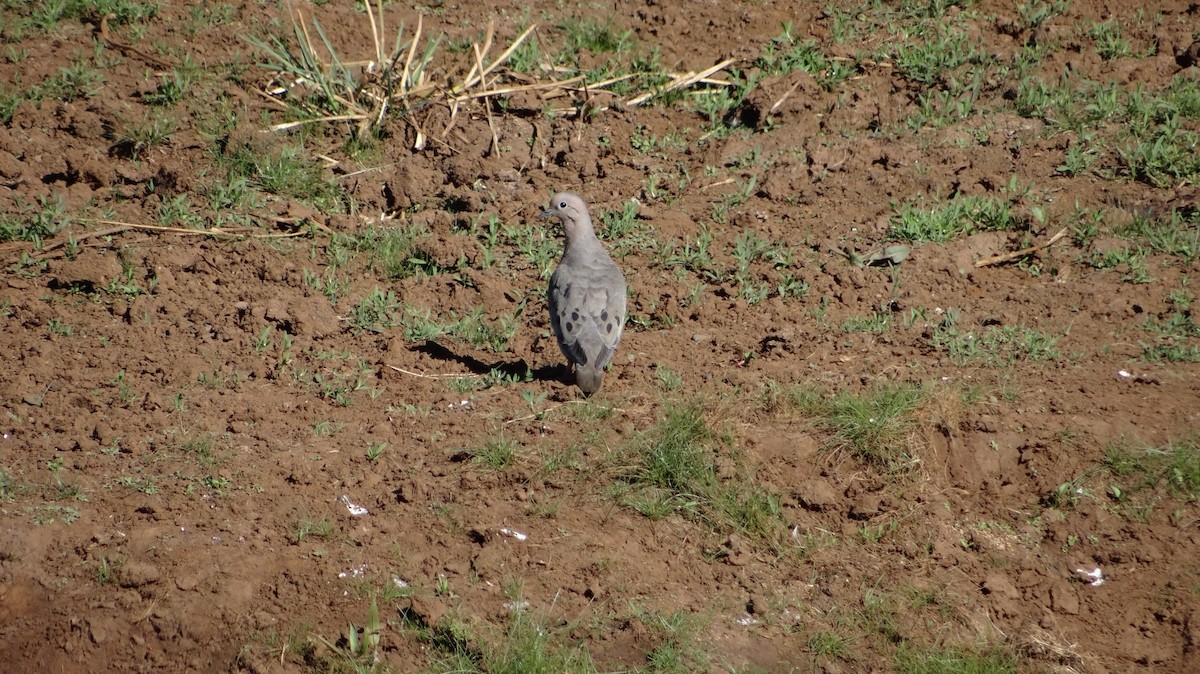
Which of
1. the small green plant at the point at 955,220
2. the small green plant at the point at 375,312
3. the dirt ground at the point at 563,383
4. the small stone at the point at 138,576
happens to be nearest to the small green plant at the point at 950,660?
the dirt ground at the point at 563,383

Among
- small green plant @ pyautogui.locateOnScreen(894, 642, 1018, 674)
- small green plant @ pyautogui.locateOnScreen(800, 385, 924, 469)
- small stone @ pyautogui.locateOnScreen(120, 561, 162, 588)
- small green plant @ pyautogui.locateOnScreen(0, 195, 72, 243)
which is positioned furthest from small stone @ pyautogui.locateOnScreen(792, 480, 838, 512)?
small green plant @ pyautogui.locateOnScreen(0, 195, 72, 243)

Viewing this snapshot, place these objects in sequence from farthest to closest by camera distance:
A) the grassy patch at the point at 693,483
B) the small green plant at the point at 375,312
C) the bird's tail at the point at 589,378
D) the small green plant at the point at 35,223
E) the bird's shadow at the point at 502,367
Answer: the small green plant at the point at 35,223, the small green plant at the point at 375,312, the bird's shadow at the point at 502,367, the bird's tail at the point at 589,378, the grassy patch at the point at 693,483

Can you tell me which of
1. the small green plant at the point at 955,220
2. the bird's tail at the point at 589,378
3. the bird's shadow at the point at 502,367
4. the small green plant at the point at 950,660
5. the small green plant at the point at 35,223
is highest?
the small green plant at the point at 955,220

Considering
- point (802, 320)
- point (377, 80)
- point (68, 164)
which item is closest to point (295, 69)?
point (377, 80)

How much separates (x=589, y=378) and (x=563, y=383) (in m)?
0.34

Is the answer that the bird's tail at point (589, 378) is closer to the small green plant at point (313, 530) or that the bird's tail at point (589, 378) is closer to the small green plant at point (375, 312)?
the small green plant at point (375, 312)

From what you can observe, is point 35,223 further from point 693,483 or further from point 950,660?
point 950,660

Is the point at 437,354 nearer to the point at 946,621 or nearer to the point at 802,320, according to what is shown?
the point at 802,320

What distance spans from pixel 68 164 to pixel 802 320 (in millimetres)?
5110

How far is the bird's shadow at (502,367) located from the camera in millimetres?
6980

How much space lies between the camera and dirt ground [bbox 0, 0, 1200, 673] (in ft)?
17.4

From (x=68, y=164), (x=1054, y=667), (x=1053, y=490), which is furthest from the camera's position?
(x=68, y=164)

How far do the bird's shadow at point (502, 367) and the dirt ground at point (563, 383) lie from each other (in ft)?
0.09

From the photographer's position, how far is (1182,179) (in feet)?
26.4
